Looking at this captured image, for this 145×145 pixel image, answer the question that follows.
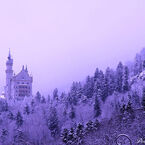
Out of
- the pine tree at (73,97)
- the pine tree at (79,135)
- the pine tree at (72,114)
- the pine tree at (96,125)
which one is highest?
the pine tree at (73,97)

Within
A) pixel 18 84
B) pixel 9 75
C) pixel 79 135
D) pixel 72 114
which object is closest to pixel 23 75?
pixel 18 84

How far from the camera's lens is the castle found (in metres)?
110

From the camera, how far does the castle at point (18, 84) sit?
110062mm

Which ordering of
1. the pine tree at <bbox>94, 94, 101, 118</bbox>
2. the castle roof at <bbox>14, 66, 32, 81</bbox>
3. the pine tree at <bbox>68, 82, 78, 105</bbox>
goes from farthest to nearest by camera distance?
the castle roof at <bbox>14, 66, 32, 81</bbox> < the pine tree at <bbox>68, 82, 78, 105</bbox> < the pine tree at <bbox>94, 94, 101, 118</bbox>

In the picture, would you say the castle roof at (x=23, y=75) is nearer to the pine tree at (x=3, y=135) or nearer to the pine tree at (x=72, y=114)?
the pine tree at (x=3, y=135)

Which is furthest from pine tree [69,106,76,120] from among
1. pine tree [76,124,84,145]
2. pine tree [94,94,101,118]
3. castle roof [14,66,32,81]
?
castle roof [14,66,32,81]

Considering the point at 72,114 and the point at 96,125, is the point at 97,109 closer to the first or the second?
the point at 72,114

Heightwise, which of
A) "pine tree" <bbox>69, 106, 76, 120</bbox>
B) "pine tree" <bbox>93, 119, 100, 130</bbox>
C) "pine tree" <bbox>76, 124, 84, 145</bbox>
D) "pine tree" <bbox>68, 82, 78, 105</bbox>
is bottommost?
"pine tree" <bbox>76, 124, 84, 145</bbox>

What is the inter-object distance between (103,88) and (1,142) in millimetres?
29768

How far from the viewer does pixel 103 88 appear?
79062 millimetres

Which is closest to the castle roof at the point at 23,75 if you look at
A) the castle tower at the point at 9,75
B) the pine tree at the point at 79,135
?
the castle tower at the point at 9,75

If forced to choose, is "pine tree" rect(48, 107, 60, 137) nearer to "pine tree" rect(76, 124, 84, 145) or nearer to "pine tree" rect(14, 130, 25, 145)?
"pine tree" rect(14, 130, 25, 145)

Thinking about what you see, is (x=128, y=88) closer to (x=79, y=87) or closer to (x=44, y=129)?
(x=79, y=87)

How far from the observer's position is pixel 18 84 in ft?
365
